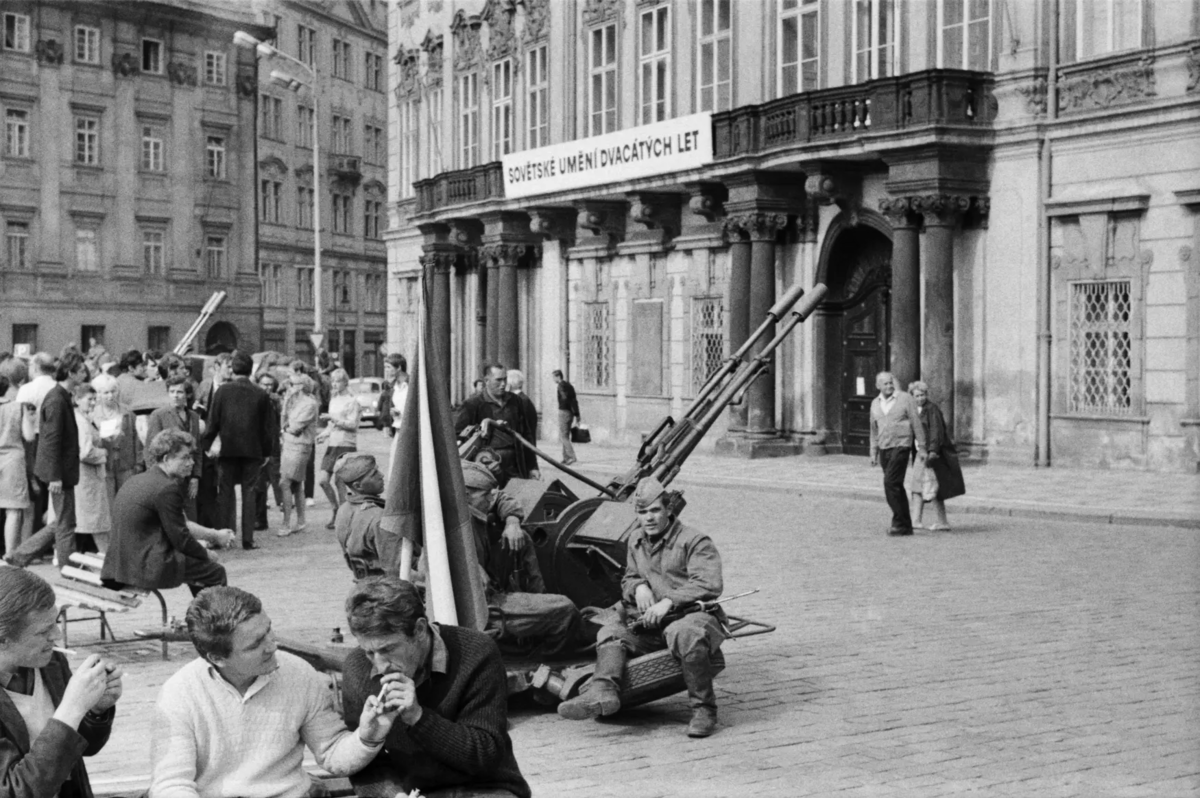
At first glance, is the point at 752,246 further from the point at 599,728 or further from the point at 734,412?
the point at 599,728

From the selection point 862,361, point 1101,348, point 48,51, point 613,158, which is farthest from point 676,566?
point 48,51

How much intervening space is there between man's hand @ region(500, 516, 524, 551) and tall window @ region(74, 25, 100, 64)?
179 ft

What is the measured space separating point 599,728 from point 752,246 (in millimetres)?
22512

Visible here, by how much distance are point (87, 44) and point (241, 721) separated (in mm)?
59003

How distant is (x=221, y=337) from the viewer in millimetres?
64875

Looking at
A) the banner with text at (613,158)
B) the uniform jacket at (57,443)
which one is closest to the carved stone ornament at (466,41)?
the banner with text at (613,158)

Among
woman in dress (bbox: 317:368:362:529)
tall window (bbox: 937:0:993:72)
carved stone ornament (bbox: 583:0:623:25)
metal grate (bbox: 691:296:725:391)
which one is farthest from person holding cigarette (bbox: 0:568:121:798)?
carved stone ornament (bbox: 583:0:623:25)

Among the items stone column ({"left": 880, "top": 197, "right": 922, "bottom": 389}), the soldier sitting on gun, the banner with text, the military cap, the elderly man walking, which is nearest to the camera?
the military cap

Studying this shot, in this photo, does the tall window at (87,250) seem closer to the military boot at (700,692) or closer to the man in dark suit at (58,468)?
the man in dark suit at (58,468)

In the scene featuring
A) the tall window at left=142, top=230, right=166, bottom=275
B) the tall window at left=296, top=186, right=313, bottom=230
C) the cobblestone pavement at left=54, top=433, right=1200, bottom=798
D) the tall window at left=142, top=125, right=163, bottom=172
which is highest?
the tall window at left=142, top=125, right=163, bottom=172

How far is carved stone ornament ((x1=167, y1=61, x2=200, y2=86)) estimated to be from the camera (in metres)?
62.4

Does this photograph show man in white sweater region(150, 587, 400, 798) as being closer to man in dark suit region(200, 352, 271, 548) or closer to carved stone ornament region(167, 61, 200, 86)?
man in dark suit region(200, 352, 271, 548)

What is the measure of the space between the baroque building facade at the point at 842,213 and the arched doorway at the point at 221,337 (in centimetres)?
2365

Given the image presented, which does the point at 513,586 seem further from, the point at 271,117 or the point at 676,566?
the point at 271,117
